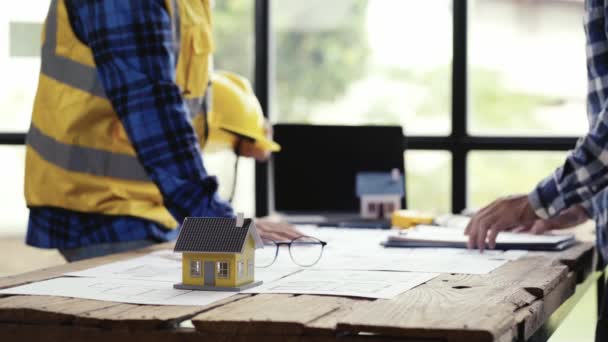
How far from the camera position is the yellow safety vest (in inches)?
80.4

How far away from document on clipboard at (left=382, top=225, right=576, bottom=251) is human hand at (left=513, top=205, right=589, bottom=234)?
3 centimetres

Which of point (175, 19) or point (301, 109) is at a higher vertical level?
point (175, 19)

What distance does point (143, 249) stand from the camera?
1.99 meters

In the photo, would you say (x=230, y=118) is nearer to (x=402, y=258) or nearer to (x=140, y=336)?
(x=402, y=258)

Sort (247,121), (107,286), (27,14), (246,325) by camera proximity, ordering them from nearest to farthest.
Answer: (246,325) → (107,286) → (247,121) → (27,14)

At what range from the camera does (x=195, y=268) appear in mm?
1391

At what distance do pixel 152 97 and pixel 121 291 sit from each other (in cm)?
63

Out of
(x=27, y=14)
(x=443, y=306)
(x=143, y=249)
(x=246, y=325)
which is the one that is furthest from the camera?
(x=27, y=14)

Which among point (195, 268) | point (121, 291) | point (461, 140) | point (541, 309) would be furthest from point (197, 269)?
point (461, 140)

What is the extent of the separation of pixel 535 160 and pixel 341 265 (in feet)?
7.36

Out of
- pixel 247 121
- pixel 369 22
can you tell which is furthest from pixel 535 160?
pixel 247 121

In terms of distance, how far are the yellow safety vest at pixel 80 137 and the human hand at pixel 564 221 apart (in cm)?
90

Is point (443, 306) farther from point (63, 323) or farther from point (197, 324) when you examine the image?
point (63, 323)

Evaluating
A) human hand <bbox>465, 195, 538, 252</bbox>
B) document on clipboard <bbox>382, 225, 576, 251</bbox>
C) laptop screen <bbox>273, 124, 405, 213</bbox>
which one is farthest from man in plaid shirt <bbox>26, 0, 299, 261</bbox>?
laptop screen <bbox>273, 124, 405, 213</bbox>
